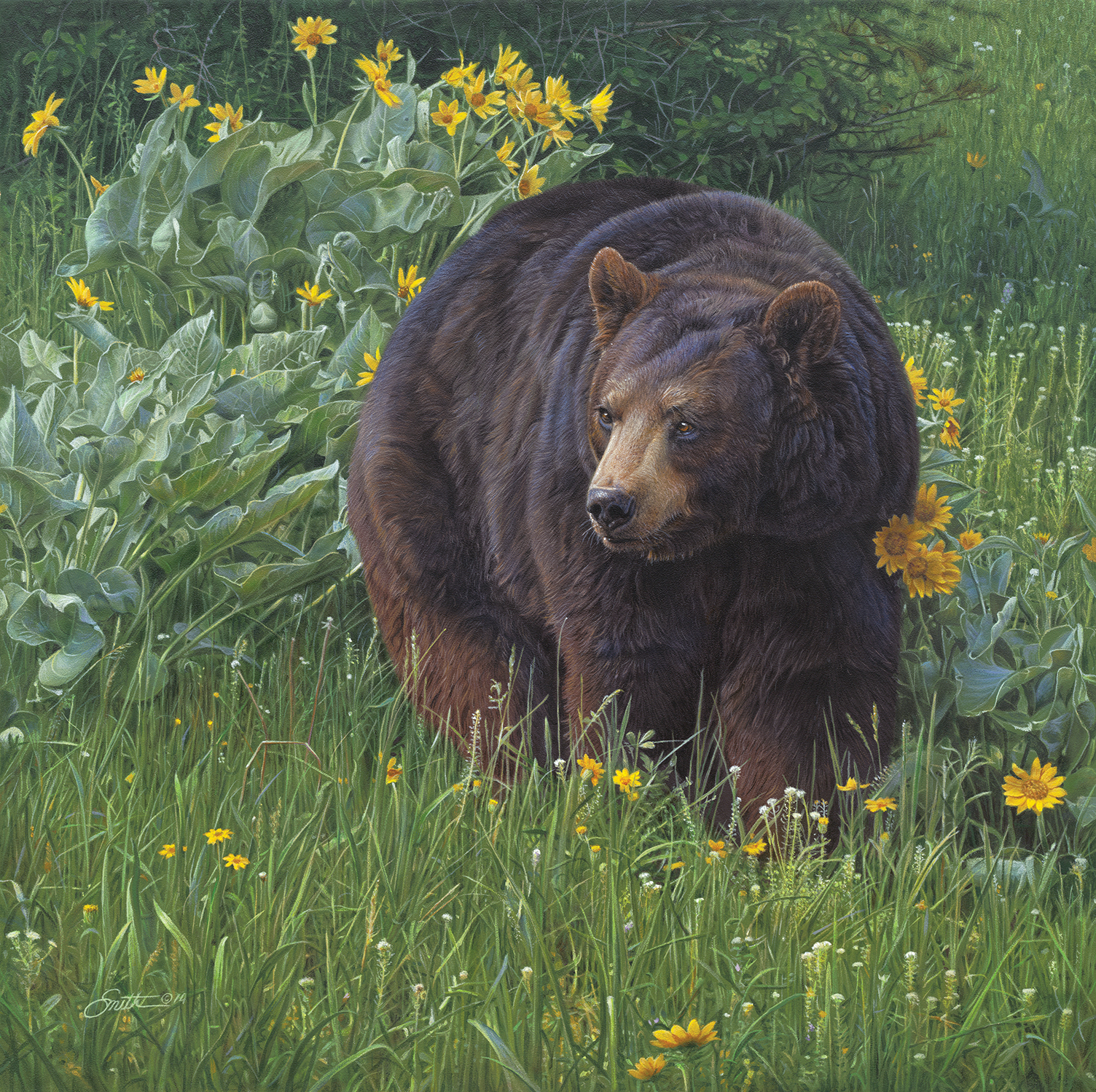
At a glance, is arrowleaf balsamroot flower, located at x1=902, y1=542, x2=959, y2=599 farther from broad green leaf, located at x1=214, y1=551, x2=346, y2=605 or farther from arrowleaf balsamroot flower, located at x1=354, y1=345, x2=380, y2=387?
arrowleaf balsamroot flower, located at x1=354, y1=345, x2=380, y2=387

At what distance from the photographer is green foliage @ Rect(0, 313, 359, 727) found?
322 centimetres

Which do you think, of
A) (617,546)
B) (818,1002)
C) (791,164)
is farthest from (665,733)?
(791,164)

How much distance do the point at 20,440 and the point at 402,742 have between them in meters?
1.21

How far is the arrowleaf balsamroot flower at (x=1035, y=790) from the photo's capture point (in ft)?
8.97

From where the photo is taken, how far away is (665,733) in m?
3.05

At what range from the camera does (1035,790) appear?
9.12ft

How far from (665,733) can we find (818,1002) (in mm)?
1030

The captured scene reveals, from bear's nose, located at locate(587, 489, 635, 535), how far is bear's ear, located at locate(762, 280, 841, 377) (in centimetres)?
48

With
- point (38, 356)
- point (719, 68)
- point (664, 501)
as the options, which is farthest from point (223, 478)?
point (719, 68)

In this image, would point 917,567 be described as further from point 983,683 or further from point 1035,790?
point 1035,790

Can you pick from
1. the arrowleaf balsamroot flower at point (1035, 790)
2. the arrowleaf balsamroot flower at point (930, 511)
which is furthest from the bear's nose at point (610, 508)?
the arrowleaf balsamroot flower at point (1035, 790)

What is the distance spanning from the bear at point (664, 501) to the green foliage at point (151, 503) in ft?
1.13

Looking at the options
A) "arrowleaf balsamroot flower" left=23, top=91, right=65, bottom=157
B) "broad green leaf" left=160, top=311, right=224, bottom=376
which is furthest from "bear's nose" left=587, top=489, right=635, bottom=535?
"arrowleaf balsamroot flower" left=23, top=91, right=65, bottom=157

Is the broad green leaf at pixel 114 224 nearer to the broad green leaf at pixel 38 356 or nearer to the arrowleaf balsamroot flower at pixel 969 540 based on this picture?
the broad green leaf at pixel 38 356
